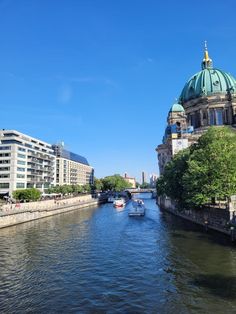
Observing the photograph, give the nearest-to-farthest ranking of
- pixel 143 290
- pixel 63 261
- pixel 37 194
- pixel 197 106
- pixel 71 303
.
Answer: pixel 71 303 < pixel 143 290 < pixel 63 261 < pixel 37 194 < pixel 197 106

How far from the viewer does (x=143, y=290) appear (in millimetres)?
31141

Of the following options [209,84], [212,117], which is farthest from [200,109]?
[209,84]

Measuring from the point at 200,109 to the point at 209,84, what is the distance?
13143 mm

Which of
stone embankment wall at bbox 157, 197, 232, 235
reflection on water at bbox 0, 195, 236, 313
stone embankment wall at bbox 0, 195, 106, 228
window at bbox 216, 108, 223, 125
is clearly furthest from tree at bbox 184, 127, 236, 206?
window at bbox 216, 108, 223, 125

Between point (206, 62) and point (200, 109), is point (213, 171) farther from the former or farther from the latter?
point (206, 62)

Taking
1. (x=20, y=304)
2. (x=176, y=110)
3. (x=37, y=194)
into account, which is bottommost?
(x=20, y=304)

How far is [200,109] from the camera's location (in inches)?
5945

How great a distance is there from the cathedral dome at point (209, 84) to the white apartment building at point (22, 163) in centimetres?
7468

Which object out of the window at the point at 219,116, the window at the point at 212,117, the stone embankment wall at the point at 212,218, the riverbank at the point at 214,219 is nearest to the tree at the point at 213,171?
the stone embankment wall at the point at 212,218

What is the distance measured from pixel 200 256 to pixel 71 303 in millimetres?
20319

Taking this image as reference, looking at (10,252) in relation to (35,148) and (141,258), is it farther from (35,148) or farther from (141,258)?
(35,148)

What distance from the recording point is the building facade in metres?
145

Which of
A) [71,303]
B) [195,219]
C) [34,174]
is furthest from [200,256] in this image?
[34,174]

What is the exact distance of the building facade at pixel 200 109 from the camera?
145m
